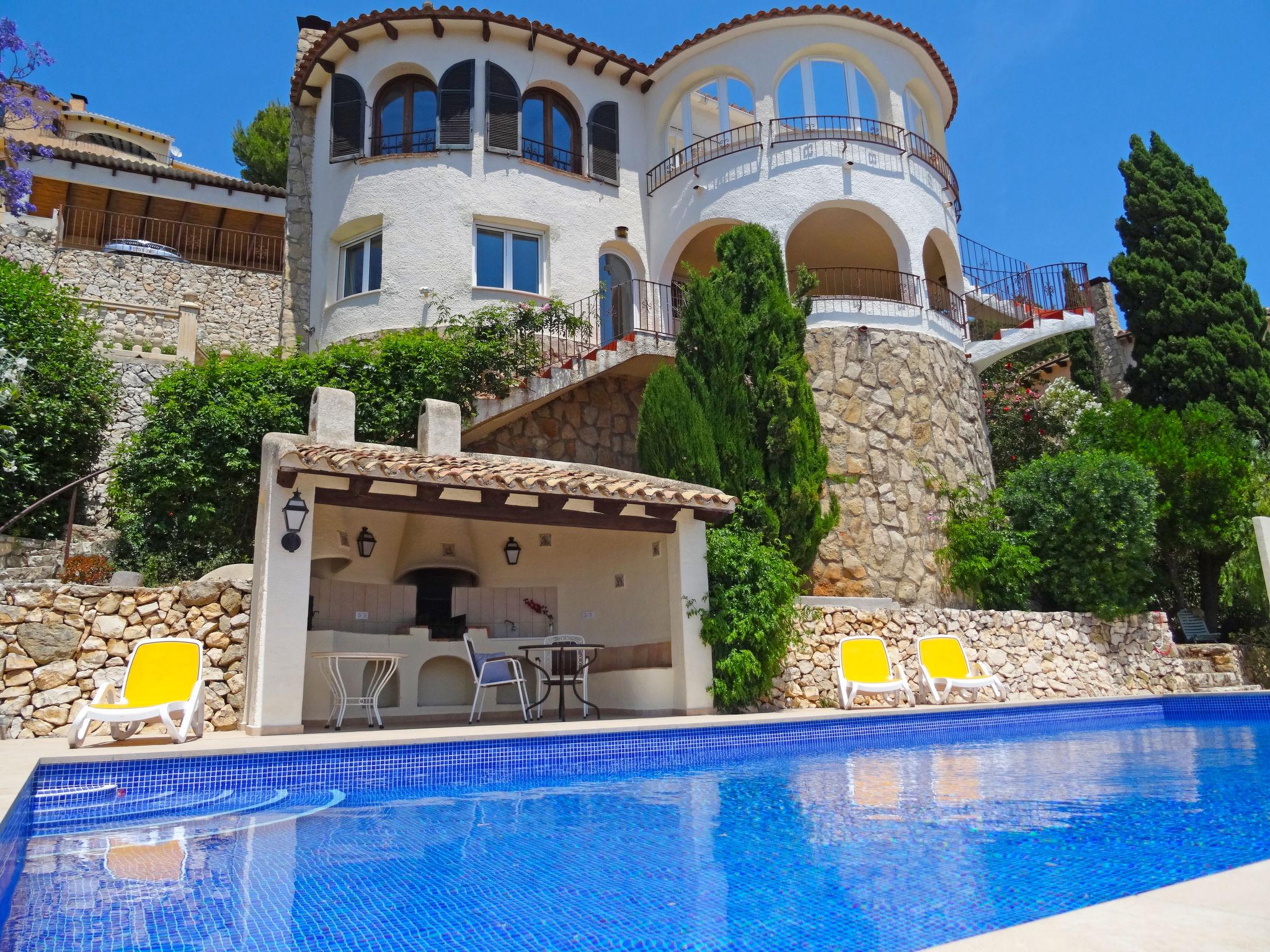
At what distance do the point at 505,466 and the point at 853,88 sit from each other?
40.8 ft

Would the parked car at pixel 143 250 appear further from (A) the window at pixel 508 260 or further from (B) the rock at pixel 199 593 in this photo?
(B) the rock at pixel 199 593

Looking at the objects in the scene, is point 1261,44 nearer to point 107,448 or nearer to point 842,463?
point 842,463

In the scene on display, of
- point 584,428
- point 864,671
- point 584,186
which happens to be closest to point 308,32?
point 584,186

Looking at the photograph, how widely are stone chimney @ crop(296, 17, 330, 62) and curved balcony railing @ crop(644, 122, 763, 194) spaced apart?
27.5 feet

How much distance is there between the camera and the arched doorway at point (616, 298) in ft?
60.7

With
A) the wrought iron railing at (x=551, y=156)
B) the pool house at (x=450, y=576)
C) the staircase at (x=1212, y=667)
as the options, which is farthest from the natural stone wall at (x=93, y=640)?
the staircase at (x=1212, y=667)

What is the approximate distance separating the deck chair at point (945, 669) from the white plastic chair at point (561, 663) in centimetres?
454

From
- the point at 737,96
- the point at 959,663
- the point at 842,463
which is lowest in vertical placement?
the point at 959,663

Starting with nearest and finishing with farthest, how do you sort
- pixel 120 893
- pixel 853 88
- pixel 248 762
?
pixel 120 893, pixel 248 762, pixel 853 88

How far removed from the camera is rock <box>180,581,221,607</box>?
380 inches

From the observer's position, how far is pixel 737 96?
2356cm

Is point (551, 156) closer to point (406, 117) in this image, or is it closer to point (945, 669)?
point (406, 117)

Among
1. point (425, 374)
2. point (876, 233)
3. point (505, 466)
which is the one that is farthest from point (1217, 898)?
point (876, 233)

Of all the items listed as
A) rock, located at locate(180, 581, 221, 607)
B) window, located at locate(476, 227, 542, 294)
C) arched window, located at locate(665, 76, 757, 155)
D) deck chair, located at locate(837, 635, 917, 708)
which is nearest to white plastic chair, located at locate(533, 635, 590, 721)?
deck chair, located at locate(837, 635, 917, 708)
